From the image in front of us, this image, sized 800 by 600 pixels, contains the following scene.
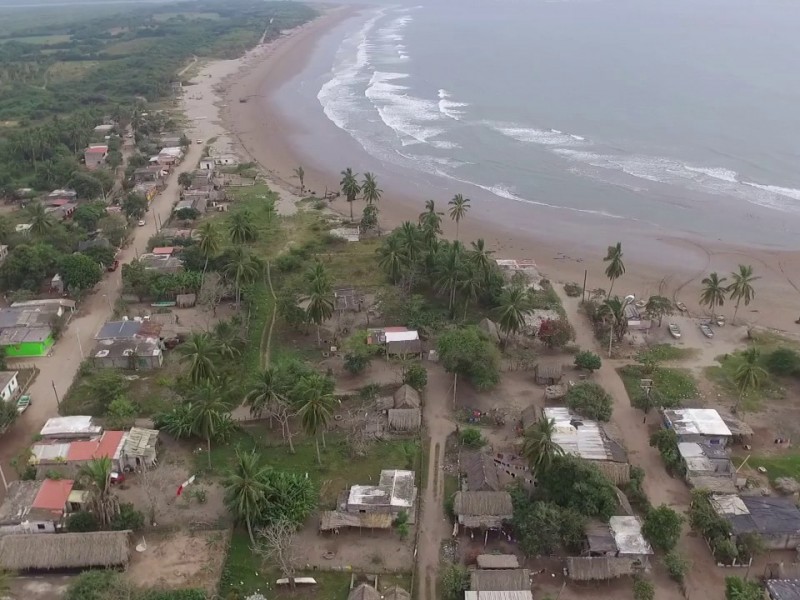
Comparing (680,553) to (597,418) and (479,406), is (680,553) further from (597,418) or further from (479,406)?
(479,406)

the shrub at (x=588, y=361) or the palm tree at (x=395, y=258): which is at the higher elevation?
the palm tree at (x=395, y=258)

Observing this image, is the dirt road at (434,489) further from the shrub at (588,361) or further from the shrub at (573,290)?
the shrub at (573,290)

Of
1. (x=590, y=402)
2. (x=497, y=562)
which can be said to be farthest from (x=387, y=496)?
(x=590, y=402)

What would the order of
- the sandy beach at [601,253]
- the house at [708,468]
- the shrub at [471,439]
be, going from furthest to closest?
the sandy beach at [601,253] → the shrub at [471,439] → the house at [708,468]

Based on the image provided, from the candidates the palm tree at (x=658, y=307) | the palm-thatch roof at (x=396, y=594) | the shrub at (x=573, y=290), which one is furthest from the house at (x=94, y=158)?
the palm-thatch roof at (x=396, y=594)

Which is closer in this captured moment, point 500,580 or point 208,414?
point 500,580

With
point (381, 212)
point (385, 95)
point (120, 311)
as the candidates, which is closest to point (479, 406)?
point (120, 311)

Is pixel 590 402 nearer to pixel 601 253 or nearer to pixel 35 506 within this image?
pixel 35 506

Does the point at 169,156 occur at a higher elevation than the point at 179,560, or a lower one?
higher
